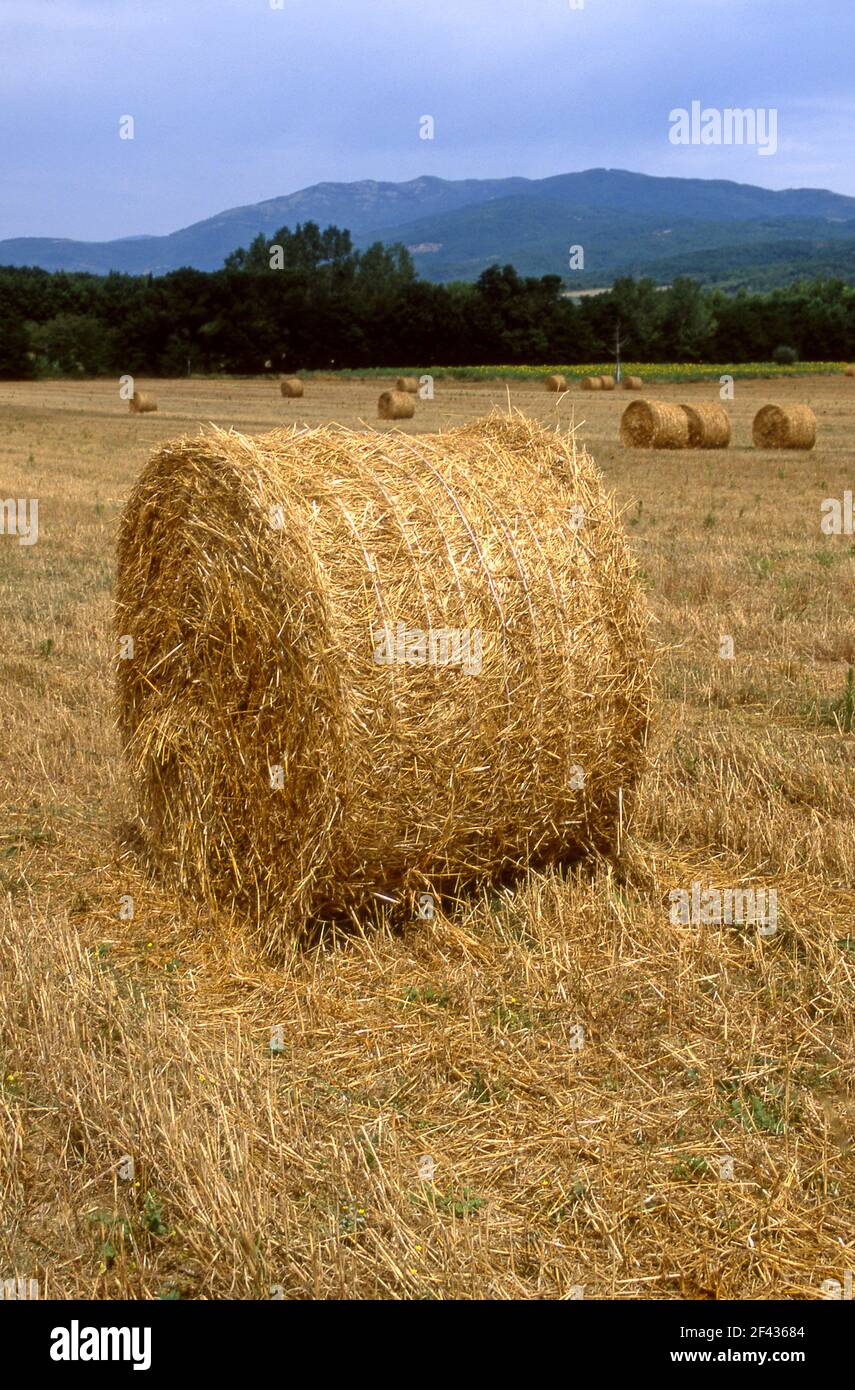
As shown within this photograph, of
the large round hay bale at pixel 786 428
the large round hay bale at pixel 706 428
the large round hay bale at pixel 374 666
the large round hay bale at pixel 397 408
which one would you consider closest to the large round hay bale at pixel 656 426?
the large round hay bale at pixel 706 428

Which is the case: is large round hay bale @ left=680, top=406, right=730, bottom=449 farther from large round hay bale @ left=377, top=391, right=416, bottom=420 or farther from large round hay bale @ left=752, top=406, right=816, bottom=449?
large round hay bale @ left=377, top=391, right=416, bottom=420

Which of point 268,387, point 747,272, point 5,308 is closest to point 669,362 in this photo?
point 268,387

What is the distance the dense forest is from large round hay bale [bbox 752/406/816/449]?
40.0 metres

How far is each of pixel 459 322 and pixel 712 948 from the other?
6477 centimetres

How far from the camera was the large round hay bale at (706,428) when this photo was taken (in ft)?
87.7

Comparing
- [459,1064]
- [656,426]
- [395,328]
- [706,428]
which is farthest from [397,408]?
[395,328]

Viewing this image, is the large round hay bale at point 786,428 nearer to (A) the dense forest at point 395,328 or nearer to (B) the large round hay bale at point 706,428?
(B) the large round hay bale at point 706,428

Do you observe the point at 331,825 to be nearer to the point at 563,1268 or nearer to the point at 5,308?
the point at 563,1268

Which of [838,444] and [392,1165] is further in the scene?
[838,444]

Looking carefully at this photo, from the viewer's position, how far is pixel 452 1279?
339 cm

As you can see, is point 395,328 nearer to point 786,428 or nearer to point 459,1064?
point 786,428

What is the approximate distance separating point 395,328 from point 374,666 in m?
65.5

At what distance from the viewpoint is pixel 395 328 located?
6831cm

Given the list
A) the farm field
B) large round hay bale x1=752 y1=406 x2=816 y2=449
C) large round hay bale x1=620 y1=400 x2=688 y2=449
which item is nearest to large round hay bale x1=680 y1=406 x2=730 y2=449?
large round hay bale x1=620 y1=400 x2=688 y2=449
